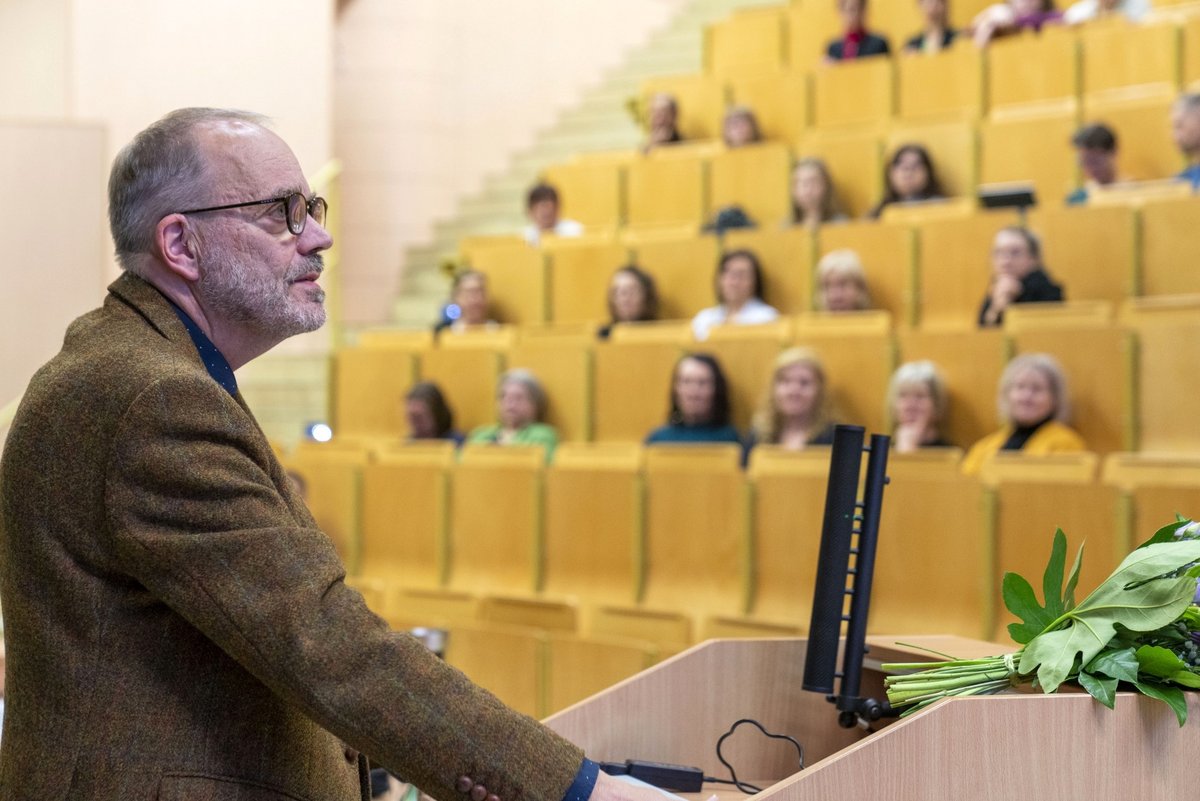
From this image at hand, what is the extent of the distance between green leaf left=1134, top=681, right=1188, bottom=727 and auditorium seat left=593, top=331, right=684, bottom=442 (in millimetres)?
1984

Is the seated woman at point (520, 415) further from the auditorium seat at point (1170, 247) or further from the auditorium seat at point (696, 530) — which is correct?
the auditorium seat at point (1170, 247)

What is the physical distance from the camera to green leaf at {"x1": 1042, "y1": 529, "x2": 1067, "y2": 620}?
78 cm

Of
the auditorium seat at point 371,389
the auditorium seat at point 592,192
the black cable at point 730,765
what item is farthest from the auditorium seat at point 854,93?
the black cable at point 730,765

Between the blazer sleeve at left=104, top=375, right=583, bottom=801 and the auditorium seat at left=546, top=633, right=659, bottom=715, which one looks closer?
the blazer sleeve at left=104, top=375, right=583, bottom=801

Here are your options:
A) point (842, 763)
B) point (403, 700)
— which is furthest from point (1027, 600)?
point (403, 700)

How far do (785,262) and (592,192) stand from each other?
87 centimetres

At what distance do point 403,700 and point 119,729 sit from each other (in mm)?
148

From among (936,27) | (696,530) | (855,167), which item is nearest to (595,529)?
(696,530)

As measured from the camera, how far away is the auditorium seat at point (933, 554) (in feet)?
6.73

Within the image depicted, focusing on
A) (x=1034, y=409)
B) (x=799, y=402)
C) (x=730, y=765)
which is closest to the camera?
(x=730, y=765)

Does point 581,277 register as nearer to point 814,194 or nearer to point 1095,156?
point 814,194

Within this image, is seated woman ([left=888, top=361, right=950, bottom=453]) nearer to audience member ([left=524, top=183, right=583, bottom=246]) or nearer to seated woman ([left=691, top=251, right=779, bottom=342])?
seated woman ([left=691, top=251, right=779, bottom=342])

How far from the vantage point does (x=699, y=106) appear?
3.75m

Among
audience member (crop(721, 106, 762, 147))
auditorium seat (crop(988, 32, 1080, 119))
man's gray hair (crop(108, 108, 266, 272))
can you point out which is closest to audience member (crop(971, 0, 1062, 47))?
auditorium seat (crop(988, 32, 1080, 119))
